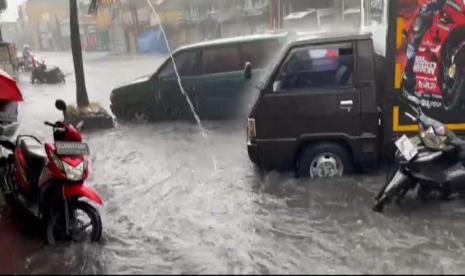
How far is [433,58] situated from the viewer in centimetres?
588

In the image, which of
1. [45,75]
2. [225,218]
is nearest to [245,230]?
[225,218]

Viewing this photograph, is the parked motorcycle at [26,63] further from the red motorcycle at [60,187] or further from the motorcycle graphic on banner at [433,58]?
the motorcycle graphic on banner at [433,58]

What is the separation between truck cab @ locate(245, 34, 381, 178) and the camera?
6105 mm

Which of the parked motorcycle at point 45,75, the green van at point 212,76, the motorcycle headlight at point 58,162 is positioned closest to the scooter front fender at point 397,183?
the motorcycle headlight at point 58,162

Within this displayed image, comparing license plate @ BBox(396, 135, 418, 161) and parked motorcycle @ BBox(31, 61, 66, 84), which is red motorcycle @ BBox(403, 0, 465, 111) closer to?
license plate @ BBox(396, 135, 418, 161)

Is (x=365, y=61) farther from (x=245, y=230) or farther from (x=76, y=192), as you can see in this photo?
(x=76, y=192)

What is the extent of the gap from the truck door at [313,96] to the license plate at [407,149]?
2.60 ft

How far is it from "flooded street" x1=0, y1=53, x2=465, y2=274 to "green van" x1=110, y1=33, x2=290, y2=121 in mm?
2865

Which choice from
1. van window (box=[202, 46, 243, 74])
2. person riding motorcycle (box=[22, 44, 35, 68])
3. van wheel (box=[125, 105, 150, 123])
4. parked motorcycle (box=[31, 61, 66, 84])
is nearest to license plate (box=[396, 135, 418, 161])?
van window (box=[202, 46, 243, 74])

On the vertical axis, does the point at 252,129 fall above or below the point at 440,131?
below

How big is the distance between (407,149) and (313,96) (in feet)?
4.42

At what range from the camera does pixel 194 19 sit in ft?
125

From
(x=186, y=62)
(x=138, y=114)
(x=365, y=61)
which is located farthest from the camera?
(x=138, y=114)

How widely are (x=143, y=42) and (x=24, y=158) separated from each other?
42.0 meters
